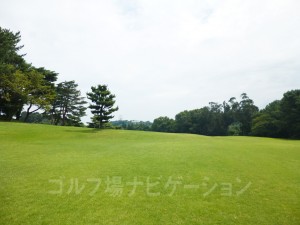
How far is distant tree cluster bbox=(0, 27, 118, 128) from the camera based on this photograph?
101ft

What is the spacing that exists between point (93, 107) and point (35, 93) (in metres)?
11.0

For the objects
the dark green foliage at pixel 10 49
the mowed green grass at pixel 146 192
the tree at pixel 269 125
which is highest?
the dark green foliage at pixel 10 49

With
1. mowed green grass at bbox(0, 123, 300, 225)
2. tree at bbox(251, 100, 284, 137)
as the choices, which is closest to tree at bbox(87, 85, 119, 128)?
mowed green grass at bbox(0, 123, 300, 225)

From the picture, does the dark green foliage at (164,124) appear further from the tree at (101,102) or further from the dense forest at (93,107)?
the tree at (101,102)

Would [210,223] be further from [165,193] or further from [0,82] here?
[0,82]

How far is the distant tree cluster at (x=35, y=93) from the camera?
30688 millimetres

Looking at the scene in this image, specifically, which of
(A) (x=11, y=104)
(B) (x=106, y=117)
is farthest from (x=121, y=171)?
(A) (x=11, y=104)

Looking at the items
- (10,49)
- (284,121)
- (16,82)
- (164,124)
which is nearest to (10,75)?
(16,82)

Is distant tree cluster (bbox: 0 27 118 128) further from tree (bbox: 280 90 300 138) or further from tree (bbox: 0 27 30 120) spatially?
tree (bbox: 280 90 300 138)

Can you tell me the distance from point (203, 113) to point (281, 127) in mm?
36840

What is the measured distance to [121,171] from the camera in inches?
410

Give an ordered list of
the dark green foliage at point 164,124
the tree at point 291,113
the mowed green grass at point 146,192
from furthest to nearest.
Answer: the dark green foliage at point 164,124 → the tree at point 291,113 → the mowed green grass at point 146,192

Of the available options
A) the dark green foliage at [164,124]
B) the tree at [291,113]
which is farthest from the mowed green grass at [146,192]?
the dark green foliage at [164,124]

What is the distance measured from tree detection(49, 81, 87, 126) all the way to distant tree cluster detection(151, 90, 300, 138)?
43142 millimetres
